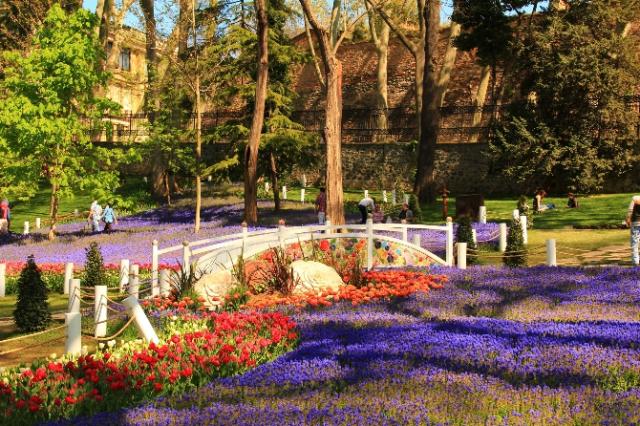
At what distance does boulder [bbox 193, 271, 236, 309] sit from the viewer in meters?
13.6

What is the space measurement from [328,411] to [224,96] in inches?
1257

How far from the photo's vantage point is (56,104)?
2888 cm

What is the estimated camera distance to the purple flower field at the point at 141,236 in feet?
82.8

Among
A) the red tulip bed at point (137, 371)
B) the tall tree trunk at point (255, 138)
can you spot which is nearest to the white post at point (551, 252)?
the red tulip bed at point (137, 371)

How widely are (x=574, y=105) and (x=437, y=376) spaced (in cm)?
3506

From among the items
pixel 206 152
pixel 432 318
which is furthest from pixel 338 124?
pixel 206 152

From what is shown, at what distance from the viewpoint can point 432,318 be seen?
11.0 metres

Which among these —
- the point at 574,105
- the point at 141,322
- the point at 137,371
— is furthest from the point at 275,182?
the point at 137,371

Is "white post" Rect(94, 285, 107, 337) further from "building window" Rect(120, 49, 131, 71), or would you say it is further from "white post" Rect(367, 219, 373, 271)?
"building window" Rect(120, 49, 131, 71)

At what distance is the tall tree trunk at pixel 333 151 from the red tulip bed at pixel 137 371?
14576mm

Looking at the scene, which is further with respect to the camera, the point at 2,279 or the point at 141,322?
the point at 2,279

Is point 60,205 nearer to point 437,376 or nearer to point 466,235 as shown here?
point 466,235

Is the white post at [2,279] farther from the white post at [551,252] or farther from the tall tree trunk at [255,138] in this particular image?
the tall tree trunk at [255,138]

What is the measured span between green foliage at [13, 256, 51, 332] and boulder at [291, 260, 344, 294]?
14.5 feet
